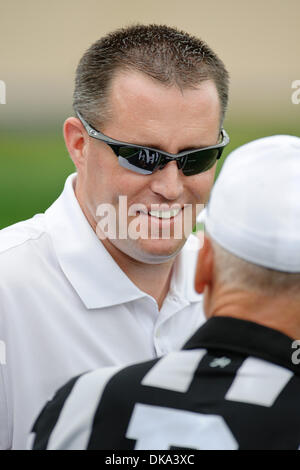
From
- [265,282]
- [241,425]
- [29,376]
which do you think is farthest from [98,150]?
[241,425]

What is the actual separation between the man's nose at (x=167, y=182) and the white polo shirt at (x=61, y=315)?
0.25 meters

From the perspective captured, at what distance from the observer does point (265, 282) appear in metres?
1.34

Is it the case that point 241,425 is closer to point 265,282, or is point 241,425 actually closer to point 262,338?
point 262,338

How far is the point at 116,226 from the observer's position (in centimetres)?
219

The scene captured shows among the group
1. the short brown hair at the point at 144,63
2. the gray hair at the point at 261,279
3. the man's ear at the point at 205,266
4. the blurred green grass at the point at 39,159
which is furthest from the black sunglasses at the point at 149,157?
the blurred green grass at the point at 39,159

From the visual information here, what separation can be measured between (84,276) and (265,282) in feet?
2.99

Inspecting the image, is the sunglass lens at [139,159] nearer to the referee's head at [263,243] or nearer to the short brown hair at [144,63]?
the short brown hair at [144,63]

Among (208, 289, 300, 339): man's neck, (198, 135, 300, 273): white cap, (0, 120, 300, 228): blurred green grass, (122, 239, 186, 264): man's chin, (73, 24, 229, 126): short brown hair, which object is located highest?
(73, 24, 229, 126): short brown hair

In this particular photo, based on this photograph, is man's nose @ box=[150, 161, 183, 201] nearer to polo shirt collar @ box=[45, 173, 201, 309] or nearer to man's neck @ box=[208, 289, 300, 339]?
polo shirt collar @ box=[45, 173, 201, 309]

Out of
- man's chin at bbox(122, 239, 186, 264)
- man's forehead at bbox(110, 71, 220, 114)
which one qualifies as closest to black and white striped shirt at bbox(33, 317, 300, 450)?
man's chin at bbox(122, 239, 186, 264)

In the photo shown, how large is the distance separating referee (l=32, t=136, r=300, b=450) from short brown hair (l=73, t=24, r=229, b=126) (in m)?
0.85

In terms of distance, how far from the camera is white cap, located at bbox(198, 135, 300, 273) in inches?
52.2

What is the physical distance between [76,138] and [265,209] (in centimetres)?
109

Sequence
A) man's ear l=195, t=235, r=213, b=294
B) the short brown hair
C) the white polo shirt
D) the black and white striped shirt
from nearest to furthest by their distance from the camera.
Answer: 1. the black and white striped shirt
2. man's ear l=195, t=235, r=213, b=294
3. the white polo shirt
4. the short brown hair
